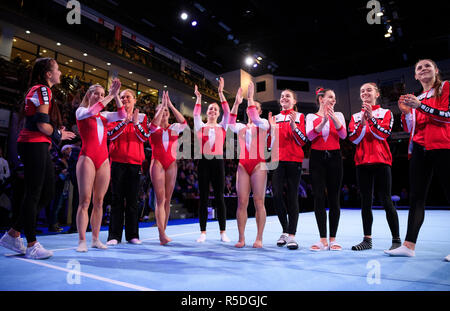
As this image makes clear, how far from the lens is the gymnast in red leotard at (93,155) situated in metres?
3.03

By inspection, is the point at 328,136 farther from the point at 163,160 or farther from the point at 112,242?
the point at 112,242

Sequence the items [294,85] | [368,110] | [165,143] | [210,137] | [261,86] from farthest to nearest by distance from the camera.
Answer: [261,86] < [294,85] < [210,137] < [165,143] < [368,110]

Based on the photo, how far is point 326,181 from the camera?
10.8 ft

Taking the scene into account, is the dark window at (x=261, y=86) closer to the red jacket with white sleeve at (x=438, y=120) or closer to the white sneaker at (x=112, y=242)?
the red jacket with white sleeve at (x=438, y=120)

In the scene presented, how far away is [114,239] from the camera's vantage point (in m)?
3.66

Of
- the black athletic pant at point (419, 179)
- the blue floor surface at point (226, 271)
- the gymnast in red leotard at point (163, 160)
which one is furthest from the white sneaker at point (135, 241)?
the black athletic pant at point (419, 179)

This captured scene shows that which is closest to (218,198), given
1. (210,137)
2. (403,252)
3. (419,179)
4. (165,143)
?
(210,137)

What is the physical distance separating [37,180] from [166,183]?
157 cm

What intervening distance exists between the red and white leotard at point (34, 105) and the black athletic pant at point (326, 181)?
9.62ft

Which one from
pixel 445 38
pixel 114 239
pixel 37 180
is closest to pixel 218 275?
pixel 37 180

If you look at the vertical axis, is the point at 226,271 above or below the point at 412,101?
below

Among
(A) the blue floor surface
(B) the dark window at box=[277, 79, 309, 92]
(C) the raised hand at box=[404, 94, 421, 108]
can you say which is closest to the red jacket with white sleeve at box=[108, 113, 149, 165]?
(A) the blue floor surface

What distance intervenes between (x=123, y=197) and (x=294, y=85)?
20930 mm

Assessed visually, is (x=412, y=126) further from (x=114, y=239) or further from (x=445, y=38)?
(x=445, y=38)
